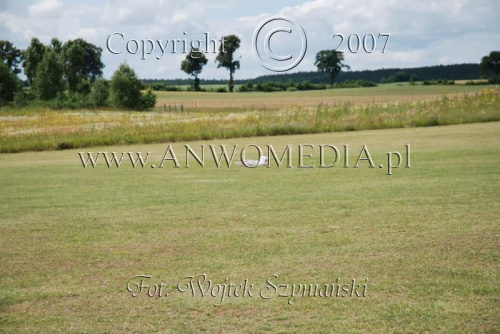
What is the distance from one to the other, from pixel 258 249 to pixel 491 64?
113 metres

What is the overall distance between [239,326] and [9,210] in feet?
25.3

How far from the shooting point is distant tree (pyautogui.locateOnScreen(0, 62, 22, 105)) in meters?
87.3

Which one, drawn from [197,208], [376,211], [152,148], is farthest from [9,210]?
[152,148]

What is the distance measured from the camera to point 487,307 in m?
5.98

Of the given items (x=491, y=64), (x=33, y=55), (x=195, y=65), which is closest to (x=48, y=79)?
(x=33, y=55)

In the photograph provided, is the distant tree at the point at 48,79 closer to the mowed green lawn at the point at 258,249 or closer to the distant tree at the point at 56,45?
the distant tree at the point at 56,45

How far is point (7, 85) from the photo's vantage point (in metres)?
88.0

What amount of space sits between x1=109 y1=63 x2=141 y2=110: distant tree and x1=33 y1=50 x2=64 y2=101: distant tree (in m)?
23.1

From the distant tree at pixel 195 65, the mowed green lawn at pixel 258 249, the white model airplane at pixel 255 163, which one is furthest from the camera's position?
the distant tree at pixel 195 65

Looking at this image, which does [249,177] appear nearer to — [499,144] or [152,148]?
[499,144]

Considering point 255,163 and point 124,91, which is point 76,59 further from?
point 255,163

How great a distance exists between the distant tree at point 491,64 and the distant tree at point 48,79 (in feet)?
246

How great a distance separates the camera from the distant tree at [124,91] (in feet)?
262

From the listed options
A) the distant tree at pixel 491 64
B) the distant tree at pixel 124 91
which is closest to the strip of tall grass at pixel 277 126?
the distant tree at pixel 124 91
